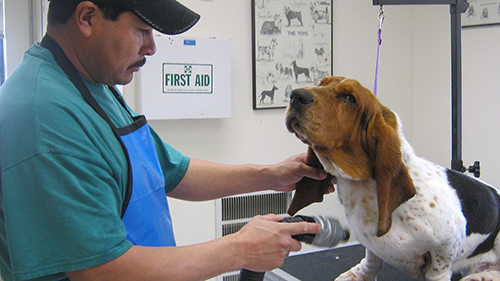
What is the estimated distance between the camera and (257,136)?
284 cm

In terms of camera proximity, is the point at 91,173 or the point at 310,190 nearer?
the point at 91,173

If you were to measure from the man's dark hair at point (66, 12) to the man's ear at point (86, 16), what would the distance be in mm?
13

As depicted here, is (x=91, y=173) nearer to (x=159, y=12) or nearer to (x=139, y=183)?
(x=139, y=183)

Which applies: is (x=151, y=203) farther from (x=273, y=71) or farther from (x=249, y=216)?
(x=273, y=71)

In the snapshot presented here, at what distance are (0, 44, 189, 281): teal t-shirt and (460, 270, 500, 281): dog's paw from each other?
993mm

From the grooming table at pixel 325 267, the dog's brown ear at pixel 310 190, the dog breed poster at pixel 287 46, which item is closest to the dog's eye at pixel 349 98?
the dog's brown ear at pixel 310 190

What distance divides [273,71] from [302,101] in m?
1.84

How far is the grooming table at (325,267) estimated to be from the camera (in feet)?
5.09

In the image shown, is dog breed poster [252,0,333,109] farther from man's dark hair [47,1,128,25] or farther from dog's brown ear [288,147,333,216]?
man's dark hair [47,1,128,25]

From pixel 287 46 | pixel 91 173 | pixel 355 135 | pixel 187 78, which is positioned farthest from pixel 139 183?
pixel 287 46

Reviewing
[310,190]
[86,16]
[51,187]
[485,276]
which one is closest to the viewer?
[51,187]

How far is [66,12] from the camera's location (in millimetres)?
948

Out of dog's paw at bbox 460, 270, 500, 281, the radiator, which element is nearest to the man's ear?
dog's paw at bbox 460, 270, 500, 281

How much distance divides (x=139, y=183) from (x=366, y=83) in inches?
97.9
